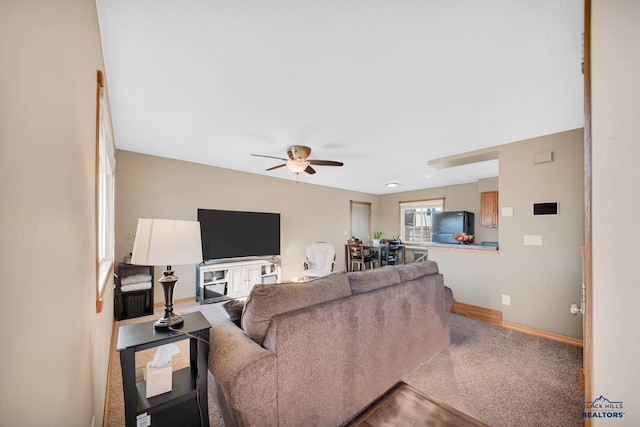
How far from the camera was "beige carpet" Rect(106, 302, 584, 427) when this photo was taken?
175cm

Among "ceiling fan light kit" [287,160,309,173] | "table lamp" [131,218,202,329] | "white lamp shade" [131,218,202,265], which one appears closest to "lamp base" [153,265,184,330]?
"table lamp" [131,218,202,329]

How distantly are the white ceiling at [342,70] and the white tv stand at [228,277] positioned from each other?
2.16 m

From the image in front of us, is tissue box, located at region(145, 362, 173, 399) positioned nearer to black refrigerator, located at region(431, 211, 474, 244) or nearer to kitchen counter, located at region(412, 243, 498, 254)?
kitchen counter, located at region(412, 243, 498, 254)

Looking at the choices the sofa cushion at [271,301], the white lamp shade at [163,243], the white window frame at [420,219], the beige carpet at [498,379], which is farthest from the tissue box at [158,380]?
the white window frame at [420,219]

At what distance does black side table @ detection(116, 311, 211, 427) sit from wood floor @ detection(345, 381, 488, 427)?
0.99m

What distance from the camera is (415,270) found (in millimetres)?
2318

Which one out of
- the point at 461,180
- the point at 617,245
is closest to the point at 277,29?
the point at 617,245

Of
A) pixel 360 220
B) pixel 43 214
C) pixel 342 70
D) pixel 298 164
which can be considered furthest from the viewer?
pixel 360 220

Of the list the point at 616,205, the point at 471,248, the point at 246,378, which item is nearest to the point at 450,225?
the point at 471,248

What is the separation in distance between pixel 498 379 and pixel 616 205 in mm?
2136

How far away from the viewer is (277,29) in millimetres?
1498

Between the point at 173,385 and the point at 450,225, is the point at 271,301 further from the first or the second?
the point at 450,225

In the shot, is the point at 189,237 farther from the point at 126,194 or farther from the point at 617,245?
the point at 126,194

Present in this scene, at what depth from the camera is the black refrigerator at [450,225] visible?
224 inches
